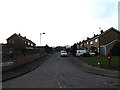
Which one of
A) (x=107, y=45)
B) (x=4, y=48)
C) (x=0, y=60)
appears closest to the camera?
(x=0, y=60)

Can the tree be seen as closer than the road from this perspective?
No

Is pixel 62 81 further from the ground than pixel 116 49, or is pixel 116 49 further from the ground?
pixel 116 49

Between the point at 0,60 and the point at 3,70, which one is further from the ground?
the point at 0,60

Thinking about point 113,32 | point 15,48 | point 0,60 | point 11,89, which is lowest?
point 11,89

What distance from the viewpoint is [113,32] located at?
32.8 m

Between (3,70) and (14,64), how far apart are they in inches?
93.6

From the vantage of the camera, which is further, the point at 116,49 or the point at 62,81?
the point at 116,49

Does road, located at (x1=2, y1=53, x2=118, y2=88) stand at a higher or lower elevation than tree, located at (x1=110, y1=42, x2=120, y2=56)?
lower

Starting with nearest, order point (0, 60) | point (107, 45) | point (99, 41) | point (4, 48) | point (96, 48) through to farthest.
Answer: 1. point (0, 60)
2. point (4, 48)
3. point (107, 45)
4. point (99, 41)
5. point (96, 48)

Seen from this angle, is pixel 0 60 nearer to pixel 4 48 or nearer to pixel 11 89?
pixel 4 48

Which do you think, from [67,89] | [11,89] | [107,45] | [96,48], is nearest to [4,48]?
[11,89]

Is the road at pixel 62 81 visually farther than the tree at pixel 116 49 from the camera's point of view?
No

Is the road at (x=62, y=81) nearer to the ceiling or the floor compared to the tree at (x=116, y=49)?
nearer to the floor

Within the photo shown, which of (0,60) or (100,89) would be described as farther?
(0,60)
